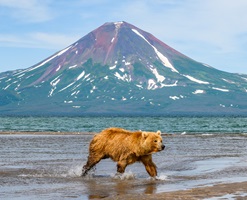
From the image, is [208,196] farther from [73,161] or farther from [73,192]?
[73,161]

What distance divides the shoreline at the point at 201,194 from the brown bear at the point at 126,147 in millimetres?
2801

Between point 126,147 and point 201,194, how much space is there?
4652mm

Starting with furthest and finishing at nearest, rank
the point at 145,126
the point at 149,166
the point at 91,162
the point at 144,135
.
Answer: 1. the point at 145,126
2. the point at 91,162
3. the point at 149,166
4. the point at 144,135

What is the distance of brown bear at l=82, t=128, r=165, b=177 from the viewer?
17219 millimetres

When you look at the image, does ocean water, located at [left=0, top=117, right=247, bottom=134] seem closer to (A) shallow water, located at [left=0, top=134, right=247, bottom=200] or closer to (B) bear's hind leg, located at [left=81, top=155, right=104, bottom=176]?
(A) shallow water, located at [left=0, top=134, right=247, bottom=200]

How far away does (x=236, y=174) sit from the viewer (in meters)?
18.5

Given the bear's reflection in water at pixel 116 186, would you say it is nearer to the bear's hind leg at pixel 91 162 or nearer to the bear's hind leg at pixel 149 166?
the bear's hind leg at pixel 149 166

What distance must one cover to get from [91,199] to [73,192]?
4.57 feet

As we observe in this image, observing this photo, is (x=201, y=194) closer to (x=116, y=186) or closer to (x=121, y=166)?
(x=116, y=186)

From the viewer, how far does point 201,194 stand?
13.5m

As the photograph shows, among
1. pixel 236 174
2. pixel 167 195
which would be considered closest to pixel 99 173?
pixel 236 174

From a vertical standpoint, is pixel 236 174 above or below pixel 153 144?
below

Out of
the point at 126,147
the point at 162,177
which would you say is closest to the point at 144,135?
the point at 126,147

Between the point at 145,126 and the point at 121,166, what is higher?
the point at 121,166
